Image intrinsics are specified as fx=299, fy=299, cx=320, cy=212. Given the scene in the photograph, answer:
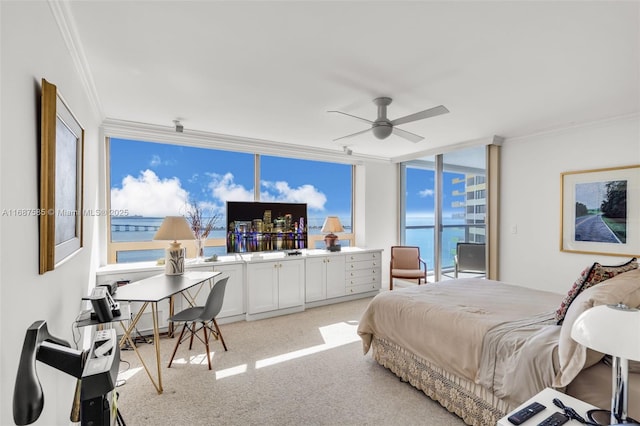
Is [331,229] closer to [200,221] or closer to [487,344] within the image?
[200,221]

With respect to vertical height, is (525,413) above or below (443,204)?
below

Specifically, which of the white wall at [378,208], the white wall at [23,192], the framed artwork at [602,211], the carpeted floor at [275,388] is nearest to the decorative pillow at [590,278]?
the carpeted floor at [275,388]

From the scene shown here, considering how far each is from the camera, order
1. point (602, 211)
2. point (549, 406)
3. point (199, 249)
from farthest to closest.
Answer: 1. point (199, 249)
2. point (602, 211)
3. point (549, 406)

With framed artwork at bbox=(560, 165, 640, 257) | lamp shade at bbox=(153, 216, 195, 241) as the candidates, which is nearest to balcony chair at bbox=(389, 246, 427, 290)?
framed artwork at bbox=(560, 165, 640, 257)

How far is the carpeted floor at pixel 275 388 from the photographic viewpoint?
210 centimetres

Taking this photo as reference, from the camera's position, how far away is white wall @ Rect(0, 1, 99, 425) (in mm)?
983

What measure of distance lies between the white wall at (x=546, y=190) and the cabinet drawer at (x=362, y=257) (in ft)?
6.14

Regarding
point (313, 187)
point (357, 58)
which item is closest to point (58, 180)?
point (357, 58)

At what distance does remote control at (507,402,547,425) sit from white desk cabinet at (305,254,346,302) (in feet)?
11.0

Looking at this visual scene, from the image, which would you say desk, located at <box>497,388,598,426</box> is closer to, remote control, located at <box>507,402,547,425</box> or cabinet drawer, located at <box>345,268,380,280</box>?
remote control, located at <box>507,402,547,425</box>

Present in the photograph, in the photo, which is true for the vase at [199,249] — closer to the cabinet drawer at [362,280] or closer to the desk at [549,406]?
the cabinet drawer at [362,280]

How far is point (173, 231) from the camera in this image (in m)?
3.08

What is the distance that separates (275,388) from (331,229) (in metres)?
2.76

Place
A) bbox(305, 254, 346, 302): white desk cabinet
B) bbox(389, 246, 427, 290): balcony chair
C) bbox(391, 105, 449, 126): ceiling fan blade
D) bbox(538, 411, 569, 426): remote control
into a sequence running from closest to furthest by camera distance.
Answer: bbox(538, 411, 569, 426): remote control
bbox(391, 105, 449, 126): ceiling fan blade
bbox(305, 254, 346, 302): white desk cabinet
bbox(389, 246, 427, 290): balcony chair
